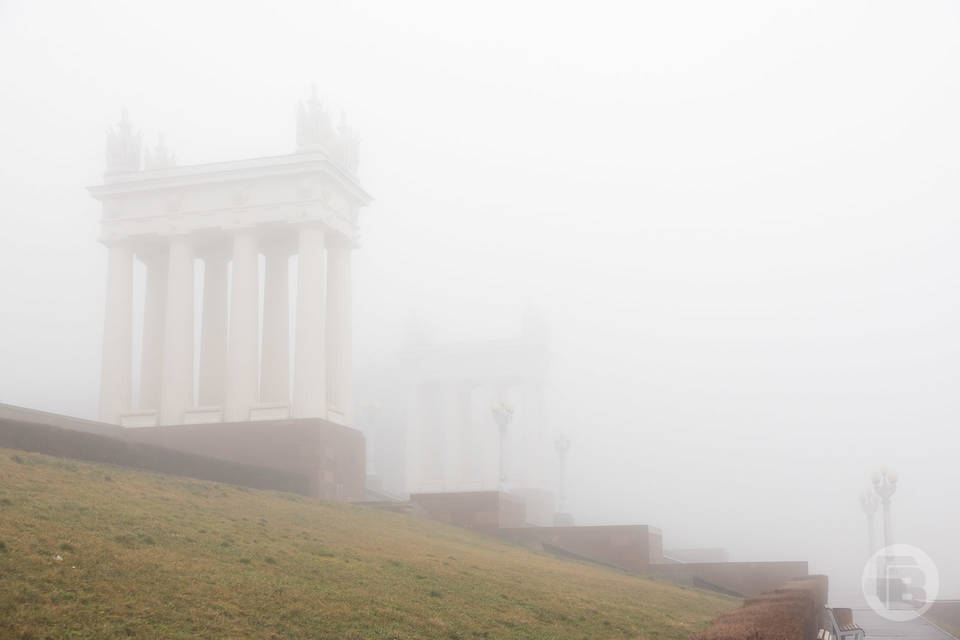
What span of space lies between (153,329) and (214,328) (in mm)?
2604

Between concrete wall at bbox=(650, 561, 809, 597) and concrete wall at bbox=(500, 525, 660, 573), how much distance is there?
0.76 meters

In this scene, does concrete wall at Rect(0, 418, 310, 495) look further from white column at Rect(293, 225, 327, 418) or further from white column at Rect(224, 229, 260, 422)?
white column at Rect(224, 229, 260, 422)

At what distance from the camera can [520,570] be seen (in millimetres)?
24219

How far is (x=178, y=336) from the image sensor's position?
43.4m

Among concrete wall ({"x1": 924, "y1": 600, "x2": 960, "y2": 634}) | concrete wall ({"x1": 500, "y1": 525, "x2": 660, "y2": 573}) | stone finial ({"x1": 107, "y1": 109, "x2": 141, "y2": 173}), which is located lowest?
concrete wall ({"x1": 924, "y1": 600, "x2": 960, "y2": 634})

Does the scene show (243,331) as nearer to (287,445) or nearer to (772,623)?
(287,445)

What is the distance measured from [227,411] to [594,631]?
1058 inches

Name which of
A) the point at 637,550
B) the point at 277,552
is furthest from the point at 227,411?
the point at 277,552

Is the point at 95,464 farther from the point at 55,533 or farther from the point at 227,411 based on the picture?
the point at 227,411

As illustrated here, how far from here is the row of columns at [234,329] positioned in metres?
41.9

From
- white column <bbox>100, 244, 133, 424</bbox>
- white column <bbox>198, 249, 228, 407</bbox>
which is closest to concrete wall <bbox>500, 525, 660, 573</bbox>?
white column <bbox>198, 249, 228, 407</bbox>

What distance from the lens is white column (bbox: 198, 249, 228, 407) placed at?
46031mm

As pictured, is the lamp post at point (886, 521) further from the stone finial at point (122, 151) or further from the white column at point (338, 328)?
the stone finial at point (122, 151)

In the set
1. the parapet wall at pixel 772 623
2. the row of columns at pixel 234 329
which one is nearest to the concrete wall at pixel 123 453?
the row of columns at pixel 234 329
